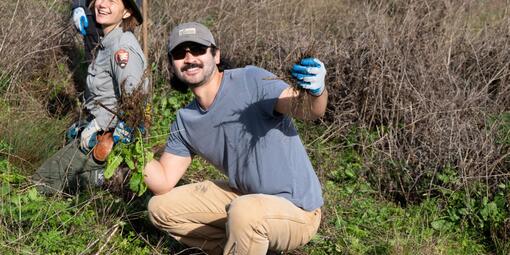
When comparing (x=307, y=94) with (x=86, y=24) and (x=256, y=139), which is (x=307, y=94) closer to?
(x=256, y=139)

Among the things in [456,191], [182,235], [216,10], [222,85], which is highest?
[222,85]

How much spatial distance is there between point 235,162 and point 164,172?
390 mm

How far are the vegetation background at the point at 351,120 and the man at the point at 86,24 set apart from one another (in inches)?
15.5

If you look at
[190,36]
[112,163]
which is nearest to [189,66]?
[190,36]

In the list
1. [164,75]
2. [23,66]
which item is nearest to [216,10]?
[164,75]

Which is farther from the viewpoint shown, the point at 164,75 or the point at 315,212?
the point at 164,75

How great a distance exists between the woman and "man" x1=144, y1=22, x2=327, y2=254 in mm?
528

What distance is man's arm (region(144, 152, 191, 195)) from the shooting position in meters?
3.19

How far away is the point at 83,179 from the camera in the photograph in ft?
12.4

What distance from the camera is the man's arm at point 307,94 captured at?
2488 millimetres

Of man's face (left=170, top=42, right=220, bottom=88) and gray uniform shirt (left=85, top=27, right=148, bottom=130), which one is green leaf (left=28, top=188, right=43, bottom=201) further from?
man's face (left=170, top=42, right=220, bottom=88)

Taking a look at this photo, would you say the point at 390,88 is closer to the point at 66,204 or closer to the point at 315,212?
the point at 315,212

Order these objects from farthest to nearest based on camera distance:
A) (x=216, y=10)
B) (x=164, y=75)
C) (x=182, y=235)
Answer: (x=216, y=10), (x=164, y=75), (x=182, y=235)

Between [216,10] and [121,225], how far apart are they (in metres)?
2.94
